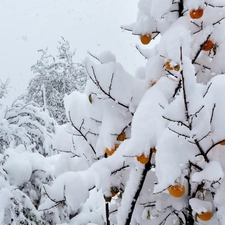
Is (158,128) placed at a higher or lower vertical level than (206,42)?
lower

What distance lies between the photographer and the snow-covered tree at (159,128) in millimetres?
1146

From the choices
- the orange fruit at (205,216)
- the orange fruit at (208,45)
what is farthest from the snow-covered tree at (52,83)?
the orange fruit at (205,216)

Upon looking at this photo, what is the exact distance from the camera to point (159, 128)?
1.24 m

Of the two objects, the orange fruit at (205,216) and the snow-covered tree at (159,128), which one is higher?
the snow-covered tree at (159,128)

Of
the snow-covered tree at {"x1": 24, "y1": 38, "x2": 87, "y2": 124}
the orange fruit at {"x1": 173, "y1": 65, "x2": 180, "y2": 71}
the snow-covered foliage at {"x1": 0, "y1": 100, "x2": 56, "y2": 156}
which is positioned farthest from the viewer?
the snow-covered tree at {"x1": 24, "y1": 38, "x2": 87, "y2": 124}

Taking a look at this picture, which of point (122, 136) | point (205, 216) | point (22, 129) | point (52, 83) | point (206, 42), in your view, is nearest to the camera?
point (205, 216)

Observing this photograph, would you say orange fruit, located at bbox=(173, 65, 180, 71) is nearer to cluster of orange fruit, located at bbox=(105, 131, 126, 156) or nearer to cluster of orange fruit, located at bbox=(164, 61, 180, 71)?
cluster of orange fruit, located at bbox=(164, 61, 180, 71)

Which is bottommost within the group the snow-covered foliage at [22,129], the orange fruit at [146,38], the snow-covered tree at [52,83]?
the orange fruit at [146,38]

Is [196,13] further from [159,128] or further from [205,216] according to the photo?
[205,216]

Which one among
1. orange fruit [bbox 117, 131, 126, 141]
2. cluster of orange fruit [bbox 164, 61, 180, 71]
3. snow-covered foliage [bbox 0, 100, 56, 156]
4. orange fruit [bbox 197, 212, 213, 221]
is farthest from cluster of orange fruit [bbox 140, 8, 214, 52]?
snow-covered foliage [bbox 0, 100, 56, 156]

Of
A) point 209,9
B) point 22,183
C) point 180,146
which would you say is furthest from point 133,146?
point 22,183

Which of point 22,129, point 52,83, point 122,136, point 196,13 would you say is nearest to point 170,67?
point 196,13

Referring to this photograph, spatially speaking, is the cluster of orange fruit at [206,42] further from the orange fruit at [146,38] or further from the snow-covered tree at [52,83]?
the snow-covered tree at [52,83]

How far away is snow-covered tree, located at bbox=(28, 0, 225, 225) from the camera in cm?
115
